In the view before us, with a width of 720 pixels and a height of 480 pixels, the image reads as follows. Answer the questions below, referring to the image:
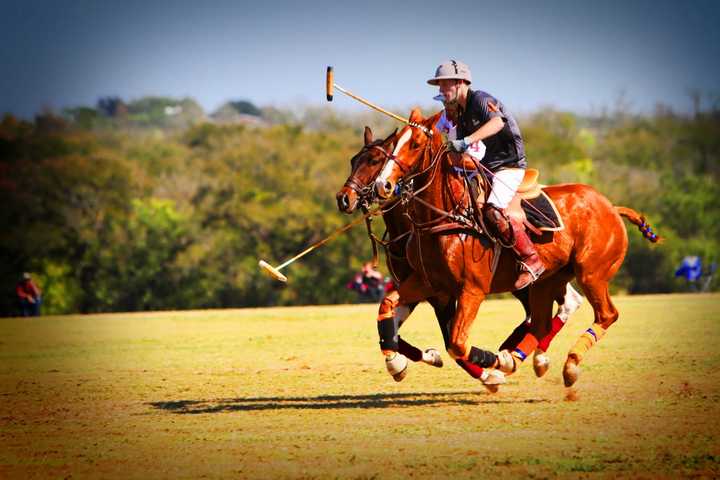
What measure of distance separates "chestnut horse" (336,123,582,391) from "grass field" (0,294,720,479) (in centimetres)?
47

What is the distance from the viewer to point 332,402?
11578mm

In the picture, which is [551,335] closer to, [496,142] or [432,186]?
[496,142]

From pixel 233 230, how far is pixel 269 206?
77.5 inches

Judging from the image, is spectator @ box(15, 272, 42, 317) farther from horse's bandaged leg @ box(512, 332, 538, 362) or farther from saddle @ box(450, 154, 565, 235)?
saddle @ box(450, 154, 565, 235)

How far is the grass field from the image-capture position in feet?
26.9

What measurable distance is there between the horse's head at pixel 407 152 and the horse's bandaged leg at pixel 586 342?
255 centimetres

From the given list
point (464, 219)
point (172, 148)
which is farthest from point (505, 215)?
point (172, 148)

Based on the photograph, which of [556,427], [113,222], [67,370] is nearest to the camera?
[556,427]

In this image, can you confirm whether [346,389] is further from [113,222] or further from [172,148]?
[172,148]

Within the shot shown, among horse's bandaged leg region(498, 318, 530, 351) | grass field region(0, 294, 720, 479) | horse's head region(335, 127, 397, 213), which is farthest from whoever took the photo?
horse's bandaged leg region(498, 318, 530, 351)

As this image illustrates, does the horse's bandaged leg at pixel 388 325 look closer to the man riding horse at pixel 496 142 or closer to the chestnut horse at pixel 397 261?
the chestnut horse at pixel 397 261

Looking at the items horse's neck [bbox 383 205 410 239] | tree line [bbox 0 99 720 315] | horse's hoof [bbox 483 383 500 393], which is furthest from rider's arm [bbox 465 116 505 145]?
tree line [bbox 0 99 720 315]

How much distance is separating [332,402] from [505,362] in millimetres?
1831

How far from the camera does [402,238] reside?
11.2 meters
